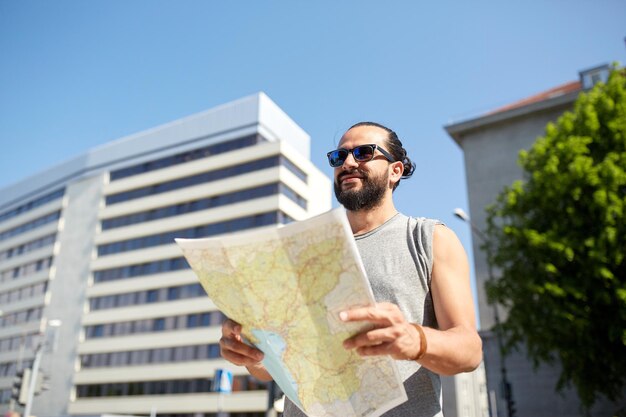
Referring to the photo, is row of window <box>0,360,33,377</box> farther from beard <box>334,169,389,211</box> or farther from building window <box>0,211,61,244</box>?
beard <box>334,169,389,211</box>

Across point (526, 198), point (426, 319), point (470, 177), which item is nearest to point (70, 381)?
point (470, 177)

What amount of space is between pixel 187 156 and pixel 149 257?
33.8ft

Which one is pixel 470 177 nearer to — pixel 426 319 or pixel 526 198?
pixel 526 198

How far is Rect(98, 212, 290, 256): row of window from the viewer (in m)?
43.8

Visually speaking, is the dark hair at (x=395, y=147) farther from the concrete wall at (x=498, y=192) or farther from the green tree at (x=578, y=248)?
the concrete wall at (x=498, y=192)

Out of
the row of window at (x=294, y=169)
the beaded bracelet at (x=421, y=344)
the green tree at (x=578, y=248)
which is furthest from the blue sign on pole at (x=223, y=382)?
the row of window at (x=294, y=169)

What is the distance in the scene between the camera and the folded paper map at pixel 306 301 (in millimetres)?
1571

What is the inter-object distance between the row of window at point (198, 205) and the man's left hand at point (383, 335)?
137 ft

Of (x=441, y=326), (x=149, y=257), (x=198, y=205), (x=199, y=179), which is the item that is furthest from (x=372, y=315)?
(x=149, y=257)

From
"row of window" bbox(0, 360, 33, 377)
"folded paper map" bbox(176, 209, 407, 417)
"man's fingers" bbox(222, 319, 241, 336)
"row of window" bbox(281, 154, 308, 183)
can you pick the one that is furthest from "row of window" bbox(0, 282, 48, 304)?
"folded paper map" bbox(176, 209, 407, 417)

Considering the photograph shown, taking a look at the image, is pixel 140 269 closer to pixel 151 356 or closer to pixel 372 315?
pixel 151 356

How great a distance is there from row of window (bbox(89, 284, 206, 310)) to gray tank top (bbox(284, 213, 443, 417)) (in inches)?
1669

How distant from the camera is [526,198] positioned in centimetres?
1975

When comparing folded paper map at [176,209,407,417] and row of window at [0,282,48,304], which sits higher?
row of window at [0,282,48,304]
